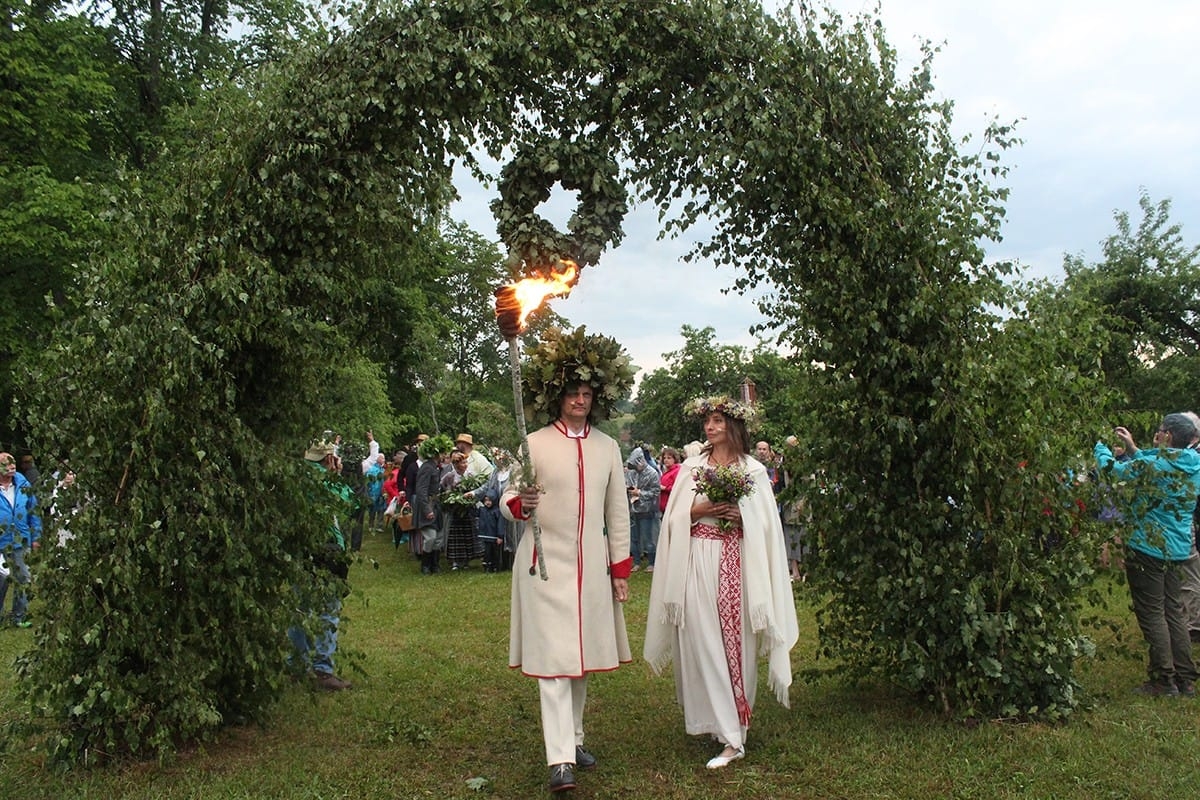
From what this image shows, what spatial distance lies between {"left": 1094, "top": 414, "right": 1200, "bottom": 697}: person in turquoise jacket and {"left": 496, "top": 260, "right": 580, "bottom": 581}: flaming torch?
3684mm

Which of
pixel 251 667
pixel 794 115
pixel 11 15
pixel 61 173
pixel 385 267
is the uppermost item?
pixel 11 15

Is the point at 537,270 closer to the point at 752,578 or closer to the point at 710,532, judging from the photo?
the point at 710,532

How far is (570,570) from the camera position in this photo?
5332mm

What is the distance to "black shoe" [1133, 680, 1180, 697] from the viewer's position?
258 inches

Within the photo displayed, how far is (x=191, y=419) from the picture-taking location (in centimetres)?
552

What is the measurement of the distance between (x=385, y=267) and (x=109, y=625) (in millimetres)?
2781

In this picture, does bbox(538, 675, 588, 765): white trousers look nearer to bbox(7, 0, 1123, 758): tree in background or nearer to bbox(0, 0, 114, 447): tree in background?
bbox(7, 0, 1123, 758): tree in background

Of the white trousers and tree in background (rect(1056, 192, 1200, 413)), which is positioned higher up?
tree in background (rect(1056, 192, 1200, 413))

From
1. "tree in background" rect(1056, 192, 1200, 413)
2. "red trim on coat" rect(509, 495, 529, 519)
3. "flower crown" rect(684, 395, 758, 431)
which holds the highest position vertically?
"tree in background" rect(1056, 192, 1200, 413)

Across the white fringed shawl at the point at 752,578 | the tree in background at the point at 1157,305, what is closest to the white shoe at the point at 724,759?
the white fringed shawl at the point at 752,578

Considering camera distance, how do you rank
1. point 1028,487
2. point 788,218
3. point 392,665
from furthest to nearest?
1. point 392,665
2. point 788,218
3. point 1028,487

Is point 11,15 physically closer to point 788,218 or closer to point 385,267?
point 385,267

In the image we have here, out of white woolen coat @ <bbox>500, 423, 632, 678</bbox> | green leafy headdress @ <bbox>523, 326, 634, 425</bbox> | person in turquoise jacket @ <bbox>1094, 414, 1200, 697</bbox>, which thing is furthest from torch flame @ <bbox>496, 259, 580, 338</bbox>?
person in turquoise jacket @ <bbox>1094, 414, 1200, 697</bbox>

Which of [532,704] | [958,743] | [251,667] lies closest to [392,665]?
[532,704]
